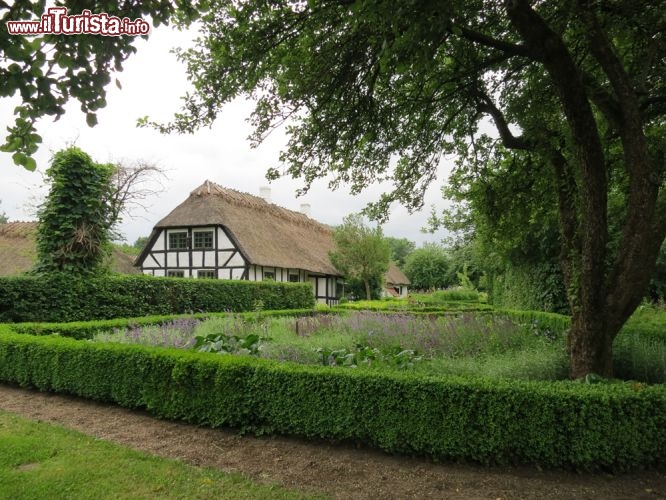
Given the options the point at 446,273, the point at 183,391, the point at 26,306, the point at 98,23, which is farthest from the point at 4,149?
the point at 446,273

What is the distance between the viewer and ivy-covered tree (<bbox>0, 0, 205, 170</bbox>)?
2934mm

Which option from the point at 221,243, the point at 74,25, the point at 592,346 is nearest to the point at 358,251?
the point at 221,243

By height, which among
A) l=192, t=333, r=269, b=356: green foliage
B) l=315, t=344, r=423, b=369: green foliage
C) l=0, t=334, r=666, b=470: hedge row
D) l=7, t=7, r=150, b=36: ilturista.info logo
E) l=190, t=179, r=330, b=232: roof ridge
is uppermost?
l=190, t=179, r=330, b=232: roof ridge

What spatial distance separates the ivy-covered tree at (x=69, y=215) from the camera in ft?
38.2

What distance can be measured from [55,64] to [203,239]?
19957 mm

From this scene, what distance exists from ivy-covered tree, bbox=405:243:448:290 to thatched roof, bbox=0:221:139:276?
1384 inches

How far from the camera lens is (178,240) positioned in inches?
912

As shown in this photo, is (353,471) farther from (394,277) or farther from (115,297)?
(394,277)

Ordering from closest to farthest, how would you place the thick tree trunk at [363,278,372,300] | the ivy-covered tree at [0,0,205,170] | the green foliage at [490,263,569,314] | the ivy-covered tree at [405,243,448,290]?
1. the ivy-covered tree at [0,0,205,170]
2. the green foliage at [490,263,569,314]
3. the thick tree trunk at [363,278,372,300]
4. the ivy-covered tree at [405,243,448,290]

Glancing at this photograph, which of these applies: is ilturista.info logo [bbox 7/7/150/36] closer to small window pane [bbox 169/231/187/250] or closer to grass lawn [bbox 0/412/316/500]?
grass lawn [bbox 0/412/316/500]

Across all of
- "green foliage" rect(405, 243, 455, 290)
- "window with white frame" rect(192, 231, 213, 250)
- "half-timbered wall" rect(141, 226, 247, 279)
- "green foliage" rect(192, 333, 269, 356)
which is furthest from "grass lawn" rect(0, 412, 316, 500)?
"green foliage" rect(405, 243, 455, 290)

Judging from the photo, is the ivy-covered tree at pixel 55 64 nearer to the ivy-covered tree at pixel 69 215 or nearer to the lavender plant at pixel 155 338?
the lavender plant at pixel 155 338

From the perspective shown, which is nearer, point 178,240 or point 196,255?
point 196,255

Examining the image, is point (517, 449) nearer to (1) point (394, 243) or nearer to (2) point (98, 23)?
(2) point (98, 23)
